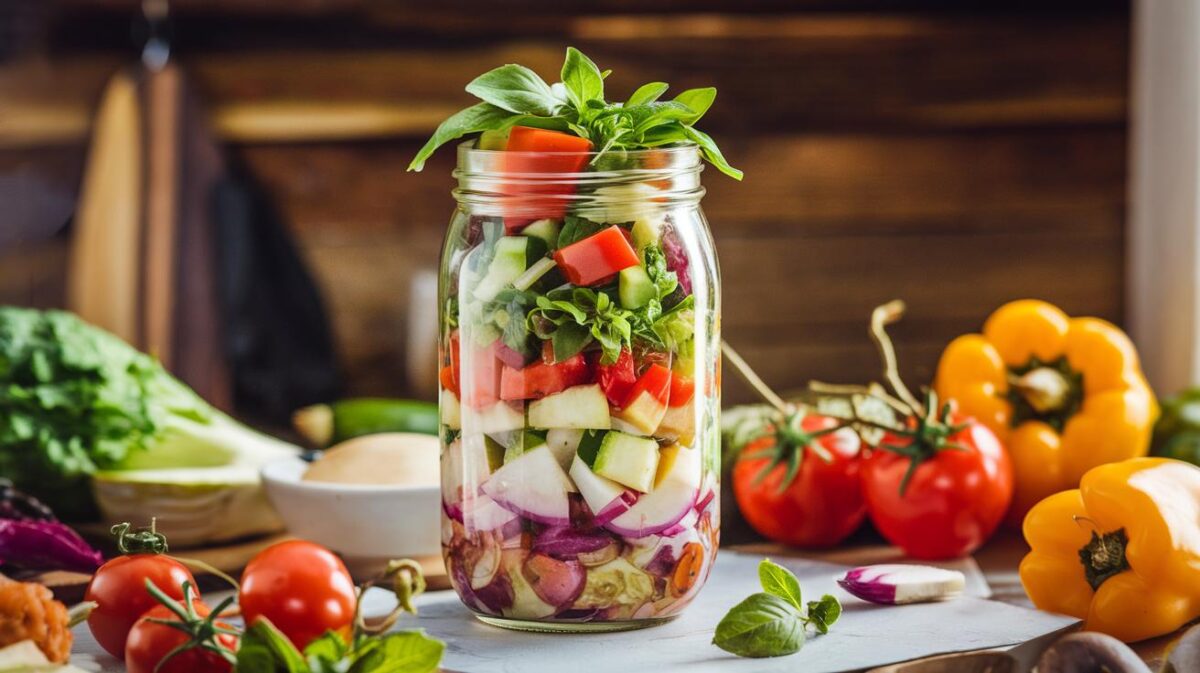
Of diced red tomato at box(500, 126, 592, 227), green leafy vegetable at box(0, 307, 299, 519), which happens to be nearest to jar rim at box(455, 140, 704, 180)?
diced red tomato at box(500, 126, 592, 227)

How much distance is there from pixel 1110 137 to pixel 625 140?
66.3 inches

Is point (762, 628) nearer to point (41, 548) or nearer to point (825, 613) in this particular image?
point (825, 613)

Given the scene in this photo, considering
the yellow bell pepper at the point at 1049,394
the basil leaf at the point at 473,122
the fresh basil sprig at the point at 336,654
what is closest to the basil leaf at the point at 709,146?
the basil leaf at the point at 473,122

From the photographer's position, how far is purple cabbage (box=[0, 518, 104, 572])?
45.4 inches

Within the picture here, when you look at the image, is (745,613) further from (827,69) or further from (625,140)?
(827,69)

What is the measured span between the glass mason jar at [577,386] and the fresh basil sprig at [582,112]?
20 mm

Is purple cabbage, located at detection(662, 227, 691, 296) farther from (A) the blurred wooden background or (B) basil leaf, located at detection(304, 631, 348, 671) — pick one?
(A) the blurred wooden background

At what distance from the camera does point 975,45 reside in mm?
2316

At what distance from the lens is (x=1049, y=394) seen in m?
1.36

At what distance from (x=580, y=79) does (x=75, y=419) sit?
0.64 meters

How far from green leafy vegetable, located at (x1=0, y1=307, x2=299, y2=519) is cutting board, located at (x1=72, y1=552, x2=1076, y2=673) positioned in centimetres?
31

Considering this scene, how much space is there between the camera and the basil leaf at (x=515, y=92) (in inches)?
36.2

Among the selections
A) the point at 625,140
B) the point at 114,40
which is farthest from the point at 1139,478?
the point at 114,40

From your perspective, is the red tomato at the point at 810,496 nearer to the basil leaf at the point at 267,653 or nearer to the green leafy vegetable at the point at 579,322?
the green leafy vegetable at the point at 579,322
